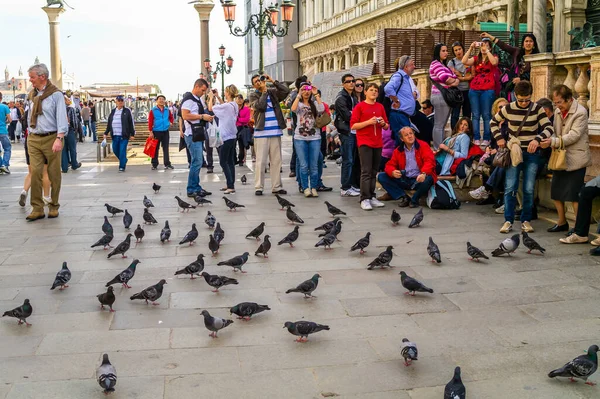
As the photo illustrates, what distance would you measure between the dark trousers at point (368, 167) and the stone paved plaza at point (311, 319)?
1.42m

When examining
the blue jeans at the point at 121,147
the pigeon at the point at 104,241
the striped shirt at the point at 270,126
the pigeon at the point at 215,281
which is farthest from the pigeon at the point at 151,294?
the blue jeans at the point at 121,147

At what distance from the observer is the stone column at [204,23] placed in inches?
1448

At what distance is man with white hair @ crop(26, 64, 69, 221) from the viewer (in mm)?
9789

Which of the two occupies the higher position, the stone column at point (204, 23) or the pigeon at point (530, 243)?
the stone column at point (204, 23)

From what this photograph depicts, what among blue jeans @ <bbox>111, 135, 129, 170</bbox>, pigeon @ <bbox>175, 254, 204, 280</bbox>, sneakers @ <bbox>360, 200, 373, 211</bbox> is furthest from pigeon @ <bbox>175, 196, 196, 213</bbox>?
blue jeans @ <bbox>111, 135, 129, 170</bbox>

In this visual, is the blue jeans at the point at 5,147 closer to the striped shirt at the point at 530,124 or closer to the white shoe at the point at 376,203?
the white shoe at the point at 376,203

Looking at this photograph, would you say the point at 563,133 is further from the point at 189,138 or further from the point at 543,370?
the point at 189,138

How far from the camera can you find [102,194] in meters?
12.8

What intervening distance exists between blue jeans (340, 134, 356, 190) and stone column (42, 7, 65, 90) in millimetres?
34377

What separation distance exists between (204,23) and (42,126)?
93.5 ft

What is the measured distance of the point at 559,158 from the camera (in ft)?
26.4

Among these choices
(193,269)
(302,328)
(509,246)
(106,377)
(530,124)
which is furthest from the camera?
(530,124)

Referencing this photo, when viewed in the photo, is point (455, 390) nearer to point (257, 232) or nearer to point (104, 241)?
point (257, 232)

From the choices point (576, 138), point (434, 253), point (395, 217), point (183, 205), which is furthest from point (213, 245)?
point (576, 138)
